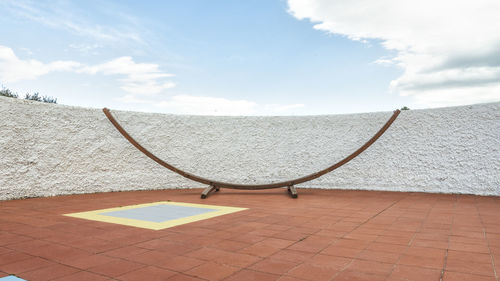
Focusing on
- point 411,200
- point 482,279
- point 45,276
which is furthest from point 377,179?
point 45,276

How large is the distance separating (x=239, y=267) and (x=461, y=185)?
500 cm

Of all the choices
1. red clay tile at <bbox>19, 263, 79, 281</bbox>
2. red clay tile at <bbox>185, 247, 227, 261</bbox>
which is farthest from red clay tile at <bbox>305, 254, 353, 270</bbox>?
red clay tile at <bbox>19, 263, 79, 281</bbox>

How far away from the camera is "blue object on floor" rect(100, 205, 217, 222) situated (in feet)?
12.7

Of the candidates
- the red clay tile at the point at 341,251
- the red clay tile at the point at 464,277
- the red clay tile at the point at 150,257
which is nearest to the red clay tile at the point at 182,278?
the red clay tile at the point at 150,257

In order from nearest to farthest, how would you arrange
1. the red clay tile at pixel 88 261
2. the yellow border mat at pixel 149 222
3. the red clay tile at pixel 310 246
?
the red clay tile at pixel 88 261
the red clay tile at pixel 310 246
the yellow border mat at pixel 149 222

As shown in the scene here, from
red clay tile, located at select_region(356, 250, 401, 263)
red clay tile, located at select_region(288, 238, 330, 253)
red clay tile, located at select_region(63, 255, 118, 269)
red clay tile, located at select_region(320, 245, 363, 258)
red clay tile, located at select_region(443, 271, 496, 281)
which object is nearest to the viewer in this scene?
red clay tile, located at select_region(443, 271, 496, 281)

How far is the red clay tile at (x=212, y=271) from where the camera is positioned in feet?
6.64

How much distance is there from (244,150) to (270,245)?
434cm

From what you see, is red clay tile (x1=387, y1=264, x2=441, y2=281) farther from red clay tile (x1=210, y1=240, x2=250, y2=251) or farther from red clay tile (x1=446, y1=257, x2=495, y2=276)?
red clay tile (x1=210, y1=240, x2=250, y2=251)

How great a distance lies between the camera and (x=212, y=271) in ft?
6.92

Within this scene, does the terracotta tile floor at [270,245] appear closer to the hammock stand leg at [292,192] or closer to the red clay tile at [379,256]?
the red clay tile at [379,256]

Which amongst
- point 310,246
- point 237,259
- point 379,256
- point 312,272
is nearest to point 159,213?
point 237,259

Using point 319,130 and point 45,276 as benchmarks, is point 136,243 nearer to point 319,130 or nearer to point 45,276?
point 45,276

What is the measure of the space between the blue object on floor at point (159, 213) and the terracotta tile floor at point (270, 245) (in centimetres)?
45
